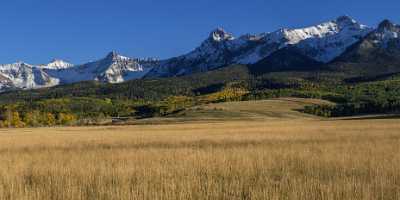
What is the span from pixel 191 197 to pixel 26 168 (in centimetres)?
959

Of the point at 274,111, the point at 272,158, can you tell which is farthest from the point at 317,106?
the point at 272,158

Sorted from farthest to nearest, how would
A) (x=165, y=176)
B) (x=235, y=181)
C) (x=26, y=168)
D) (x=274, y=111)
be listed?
1. (x=274, y=111)
2. (x=26, y=168)
3. (x=165, y=176)
4. (x=235, y=181)

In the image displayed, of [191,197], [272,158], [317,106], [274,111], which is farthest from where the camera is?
[317,106]

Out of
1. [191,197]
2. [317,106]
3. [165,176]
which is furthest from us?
[317,106]

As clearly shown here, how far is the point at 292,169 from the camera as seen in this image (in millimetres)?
18812

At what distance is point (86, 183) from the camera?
16.1 m

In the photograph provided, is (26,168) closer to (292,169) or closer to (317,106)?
(292,169)

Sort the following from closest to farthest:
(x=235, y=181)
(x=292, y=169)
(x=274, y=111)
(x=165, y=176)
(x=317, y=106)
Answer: (x=235, y=181) < (x=165, y=176) < (x=292, y=169) < (x=274, y=111) < (x=317, y=106)

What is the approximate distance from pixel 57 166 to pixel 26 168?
1.07m

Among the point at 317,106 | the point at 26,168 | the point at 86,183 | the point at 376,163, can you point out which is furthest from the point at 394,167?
the point at 317,106

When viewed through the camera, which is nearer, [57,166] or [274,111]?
[57,166]

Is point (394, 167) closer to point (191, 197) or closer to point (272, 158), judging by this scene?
point (272, 158)

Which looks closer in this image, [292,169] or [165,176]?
[165,176]

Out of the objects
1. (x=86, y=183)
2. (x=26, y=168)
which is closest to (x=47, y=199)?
(x=86, y=183)
